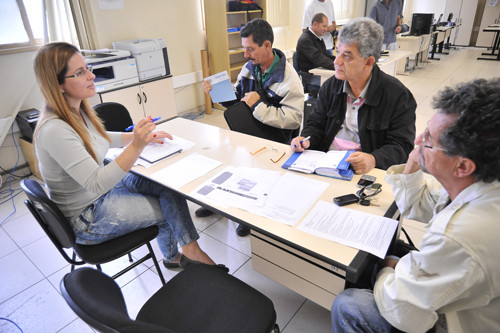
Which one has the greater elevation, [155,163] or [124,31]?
[124,31]

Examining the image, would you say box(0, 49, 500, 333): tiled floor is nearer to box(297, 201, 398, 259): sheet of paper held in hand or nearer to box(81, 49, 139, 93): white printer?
box(297, 201, 398, 259): sheet of paper held in hand

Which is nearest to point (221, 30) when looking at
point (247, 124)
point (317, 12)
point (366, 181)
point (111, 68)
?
point (317, 12)

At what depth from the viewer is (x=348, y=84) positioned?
69.0 inches

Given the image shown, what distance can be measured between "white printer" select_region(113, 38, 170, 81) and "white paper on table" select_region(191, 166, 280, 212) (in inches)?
107

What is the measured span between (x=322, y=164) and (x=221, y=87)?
1050 millimetres

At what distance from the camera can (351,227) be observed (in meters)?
1.13

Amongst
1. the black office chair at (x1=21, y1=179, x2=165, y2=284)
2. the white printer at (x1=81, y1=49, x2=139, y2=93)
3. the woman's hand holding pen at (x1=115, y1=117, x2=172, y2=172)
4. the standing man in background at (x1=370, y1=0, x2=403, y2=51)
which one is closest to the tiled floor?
the black office chair at (x1=21, y1=179, x2=165, y2=284)

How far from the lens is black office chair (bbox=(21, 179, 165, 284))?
1.27 metres

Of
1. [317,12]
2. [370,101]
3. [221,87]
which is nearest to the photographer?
[370,101]

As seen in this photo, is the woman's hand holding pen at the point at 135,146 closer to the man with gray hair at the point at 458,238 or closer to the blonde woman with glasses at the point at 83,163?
the blonde woman with glasses at the point at 83,163

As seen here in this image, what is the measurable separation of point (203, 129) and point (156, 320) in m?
1.33

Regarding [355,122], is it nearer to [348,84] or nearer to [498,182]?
[348,84]

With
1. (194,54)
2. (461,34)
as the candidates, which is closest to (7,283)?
(194,54)

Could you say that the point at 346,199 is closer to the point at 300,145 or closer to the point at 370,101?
the point at 300,145
